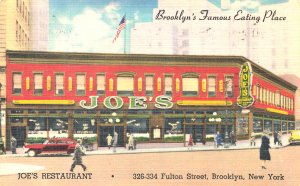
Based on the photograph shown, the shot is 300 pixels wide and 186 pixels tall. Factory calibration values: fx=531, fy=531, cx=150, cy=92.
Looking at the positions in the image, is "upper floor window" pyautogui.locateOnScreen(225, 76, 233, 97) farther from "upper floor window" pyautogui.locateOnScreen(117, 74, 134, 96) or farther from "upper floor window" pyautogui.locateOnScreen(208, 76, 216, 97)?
"upper floor window" pyautogui.locateOnScreen(117, 74, 134, 96)

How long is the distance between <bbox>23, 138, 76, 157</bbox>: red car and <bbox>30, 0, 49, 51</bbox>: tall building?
403 cm

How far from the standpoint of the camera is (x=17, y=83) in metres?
24.4

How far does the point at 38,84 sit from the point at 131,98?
4399 mm

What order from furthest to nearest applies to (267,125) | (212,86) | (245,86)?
(267,125), (212,86), (245,86)

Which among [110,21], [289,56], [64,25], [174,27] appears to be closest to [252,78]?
[289,56]

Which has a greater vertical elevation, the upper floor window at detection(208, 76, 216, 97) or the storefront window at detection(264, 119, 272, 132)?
the upper floor window at detection(208, 76, 216, 97)

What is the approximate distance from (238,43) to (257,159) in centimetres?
446

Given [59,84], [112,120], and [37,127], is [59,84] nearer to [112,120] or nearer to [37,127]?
[37,127]

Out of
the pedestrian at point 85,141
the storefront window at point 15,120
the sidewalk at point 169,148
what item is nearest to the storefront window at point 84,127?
the pedestrian at point 85,141

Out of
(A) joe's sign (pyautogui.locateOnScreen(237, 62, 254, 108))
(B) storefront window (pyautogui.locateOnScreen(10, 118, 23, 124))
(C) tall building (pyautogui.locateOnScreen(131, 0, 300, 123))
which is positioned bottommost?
(B) storefront window (pyautogui.locateOnScreen(10, 118, 23, 124))

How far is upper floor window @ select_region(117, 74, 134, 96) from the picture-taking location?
23797 millimetres

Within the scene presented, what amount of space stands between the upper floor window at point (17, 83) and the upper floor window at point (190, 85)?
755 cm

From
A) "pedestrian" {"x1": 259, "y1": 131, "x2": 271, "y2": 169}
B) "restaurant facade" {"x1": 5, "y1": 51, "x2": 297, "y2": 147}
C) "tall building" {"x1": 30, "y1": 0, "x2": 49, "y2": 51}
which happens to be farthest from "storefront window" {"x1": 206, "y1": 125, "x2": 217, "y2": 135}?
"tall building" {"x1": 30, "y1": 0, "x2": 49, "y2": 51}

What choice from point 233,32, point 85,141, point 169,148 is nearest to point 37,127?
point 85,141
